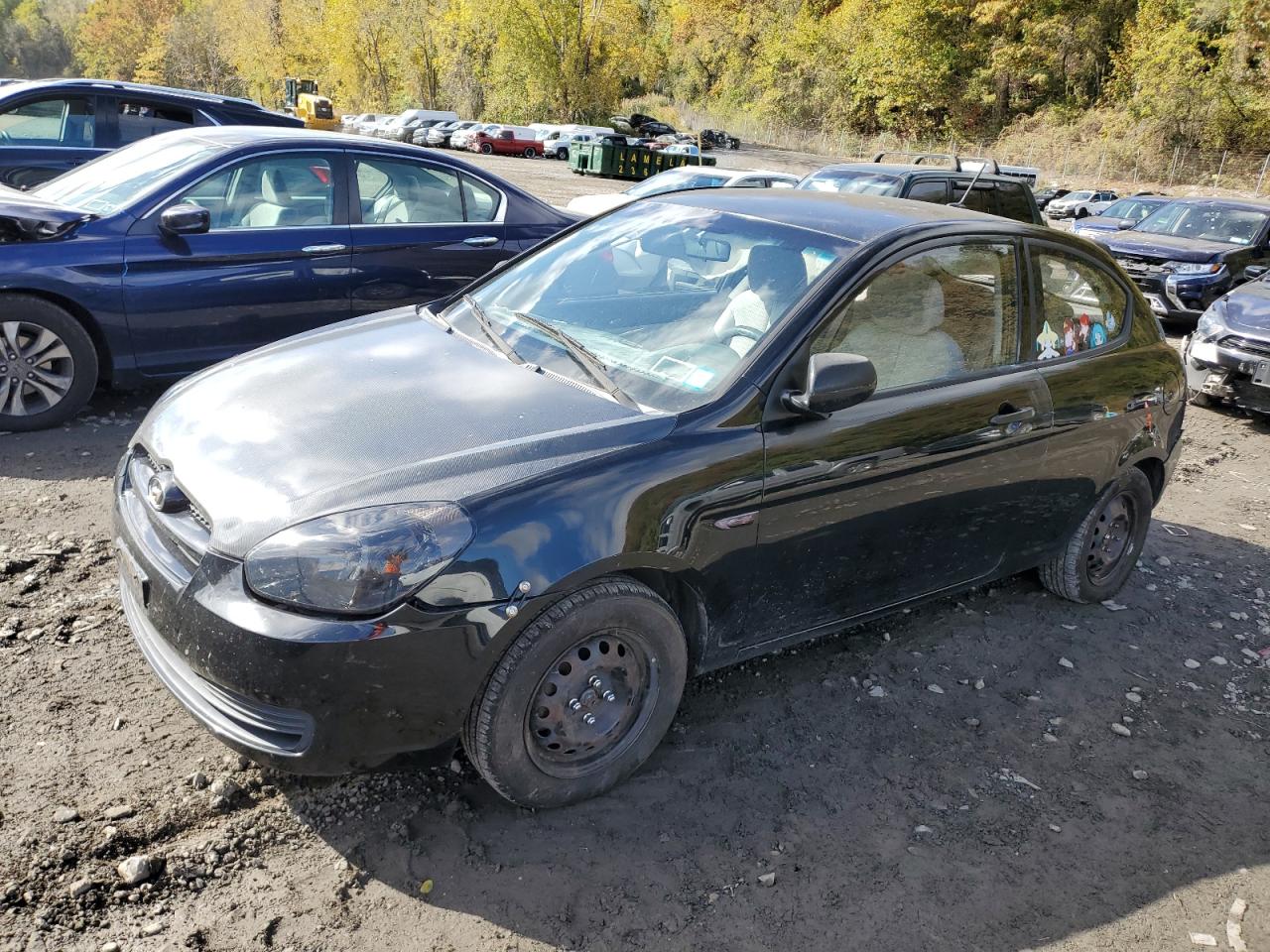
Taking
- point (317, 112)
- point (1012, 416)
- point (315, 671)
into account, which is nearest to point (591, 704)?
point (315, 671)

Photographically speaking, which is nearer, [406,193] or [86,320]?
[86,320]

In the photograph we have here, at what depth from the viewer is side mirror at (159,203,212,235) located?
5441mm

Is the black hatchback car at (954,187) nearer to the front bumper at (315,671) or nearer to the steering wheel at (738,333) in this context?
the steering wheel at (738,333)

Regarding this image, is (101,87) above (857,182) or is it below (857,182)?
above

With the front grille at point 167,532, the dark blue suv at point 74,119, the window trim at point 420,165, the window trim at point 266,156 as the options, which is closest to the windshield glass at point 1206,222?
the window trim at point 420,165

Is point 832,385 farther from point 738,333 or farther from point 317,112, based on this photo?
point 317,112

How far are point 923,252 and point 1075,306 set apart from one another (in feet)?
3.33

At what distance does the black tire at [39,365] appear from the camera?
534cm

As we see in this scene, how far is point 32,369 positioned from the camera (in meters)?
5.46

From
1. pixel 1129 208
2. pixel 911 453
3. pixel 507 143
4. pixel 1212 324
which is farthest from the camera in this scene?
pixel 507 143

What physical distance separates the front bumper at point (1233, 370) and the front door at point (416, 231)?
5.90m

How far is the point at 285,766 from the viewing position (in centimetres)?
255

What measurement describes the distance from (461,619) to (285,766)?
0.59 meters

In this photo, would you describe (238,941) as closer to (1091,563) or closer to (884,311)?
(884,311)
